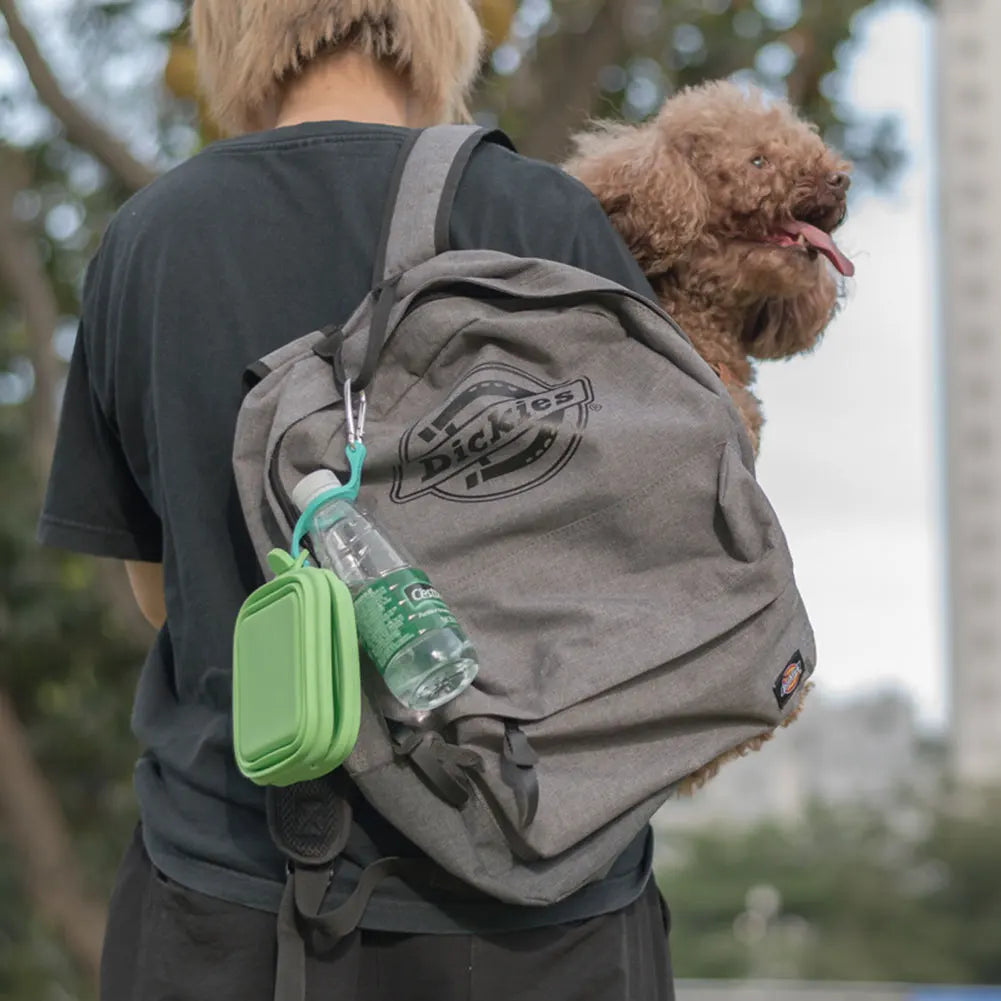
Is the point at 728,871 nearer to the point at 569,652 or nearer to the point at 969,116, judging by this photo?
the point at 969,116

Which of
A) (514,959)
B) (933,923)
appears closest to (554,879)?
(514,959)

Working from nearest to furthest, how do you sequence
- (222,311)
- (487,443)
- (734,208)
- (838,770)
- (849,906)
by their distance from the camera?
(487,443) → (222,311) → (734,208) → (849,906) → (838,770)

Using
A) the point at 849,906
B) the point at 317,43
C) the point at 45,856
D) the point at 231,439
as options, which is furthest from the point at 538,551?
the point at 849,906

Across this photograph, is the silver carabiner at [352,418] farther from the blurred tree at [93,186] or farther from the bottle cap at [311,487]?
the blurred tree at [93,186]

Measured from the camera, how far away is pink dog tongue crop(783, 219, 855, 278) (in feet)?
5.77

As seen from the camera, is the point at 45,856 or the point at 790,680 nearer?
the point at 790,680

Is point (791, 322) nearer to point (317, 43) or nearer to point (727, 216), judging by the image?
point (727, 216)

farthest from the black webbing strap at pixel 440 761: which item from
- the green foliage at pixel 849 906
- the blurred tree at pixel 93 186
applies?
the green foliage at pixel 849 906

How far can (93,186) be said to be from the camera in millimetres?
6379

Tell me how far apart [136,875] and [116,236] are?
641mm

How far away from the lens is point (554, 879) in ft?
4.58

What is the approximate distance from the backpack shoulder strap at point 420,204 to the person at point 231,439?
0.02 metres

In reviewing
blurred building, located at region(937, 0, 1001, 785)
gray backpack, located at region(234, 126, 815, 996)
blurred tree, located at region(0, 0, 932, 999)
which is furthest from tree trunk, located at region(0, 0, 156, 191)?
blurred building, located at region(937, 0, 1001, 785)

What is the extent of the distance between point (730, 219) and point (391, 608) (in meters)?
0.70
